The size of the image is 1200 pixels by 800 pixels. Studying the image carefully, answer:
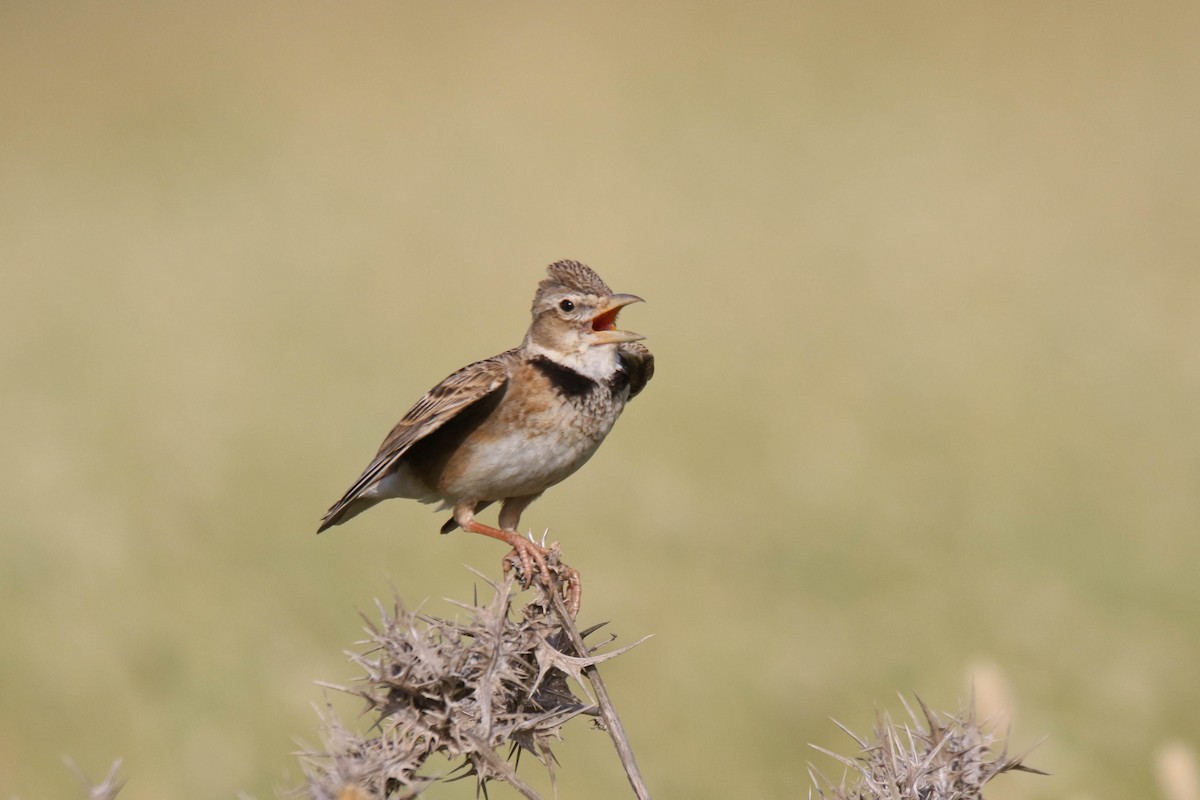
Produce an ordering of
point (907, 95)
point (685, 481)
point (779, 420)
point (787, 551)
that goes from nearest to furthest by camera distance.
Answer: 1. point (787, 551)
2. point (685, 481)
3. point (779, 420)
4. point (907, 95)

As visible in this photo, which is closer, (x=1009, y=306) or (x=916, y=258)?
(x=1009, y=306)

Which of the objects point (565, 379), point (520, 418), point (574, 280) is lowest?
point (520, 418)

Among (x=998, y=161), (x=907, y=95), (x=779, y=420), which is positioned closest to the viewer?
(x=779, y=420)

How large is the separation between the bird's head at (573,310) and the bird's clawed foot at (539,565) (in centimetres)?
113

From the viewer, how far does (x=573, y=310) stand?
5484mm

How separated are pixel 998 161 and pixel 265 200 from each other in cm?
799

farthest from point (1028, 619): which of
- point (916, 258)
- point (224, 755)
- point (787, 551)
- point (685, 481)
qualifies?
point (916, 258)

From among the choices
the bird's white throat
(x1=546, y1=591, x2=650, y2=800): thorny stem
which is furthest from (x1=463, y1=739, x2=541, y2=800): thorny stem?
the bird's white throat

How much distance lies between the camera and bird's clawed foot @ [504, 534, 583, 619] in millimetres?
4043

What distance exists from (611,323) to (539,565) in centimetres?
170

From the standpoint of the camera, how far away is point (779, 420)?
1062 cm

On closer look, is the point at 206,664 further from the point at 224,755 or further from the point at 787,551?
the point at 787,551

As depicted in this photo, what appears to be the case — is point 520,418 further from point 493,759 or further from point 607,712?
point 493,759

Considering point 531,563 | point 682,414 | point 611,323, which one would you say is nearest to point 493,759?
point 531,563
